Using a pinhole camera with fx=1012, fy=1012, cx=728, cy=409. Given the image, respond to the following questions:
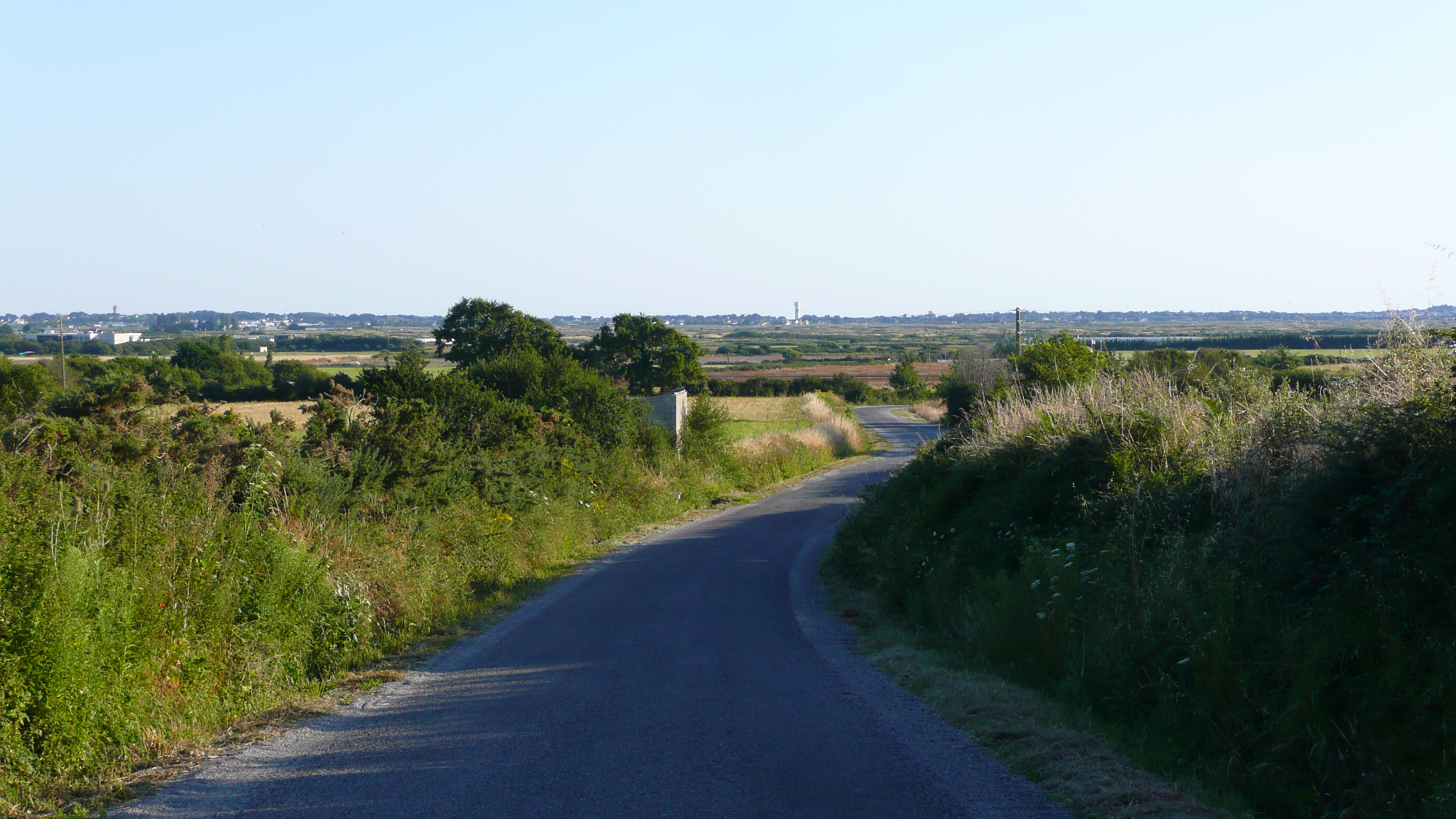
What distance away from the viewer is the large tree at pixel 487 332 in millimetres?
54031

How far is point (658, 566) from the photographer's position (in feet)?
61.4

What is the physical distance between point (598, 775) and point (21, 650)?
3.63 m

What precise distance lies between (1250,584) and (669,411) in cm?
3217

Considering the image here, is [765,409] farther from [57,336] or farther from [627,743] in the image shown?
[57,336]

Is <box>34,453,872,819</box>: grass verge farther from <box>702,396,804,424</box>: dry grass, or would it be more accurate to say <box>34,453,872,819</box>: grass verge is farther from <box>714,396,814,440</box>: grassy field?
<box>702,396,804,424</box>: dry grass

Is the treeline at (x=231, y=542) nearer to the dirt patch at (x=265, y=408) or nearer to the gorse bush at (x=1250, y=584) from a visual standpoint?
the gorse bush at (x=1250, y=584)

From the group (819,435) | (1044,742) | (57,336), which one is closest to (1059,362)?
(1044,742)

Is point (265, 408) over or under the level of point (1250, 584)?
under

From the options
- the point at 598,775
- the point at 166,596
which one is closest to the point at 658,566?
the point at 166,596

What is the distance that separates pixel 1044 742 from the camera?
22.3 feet

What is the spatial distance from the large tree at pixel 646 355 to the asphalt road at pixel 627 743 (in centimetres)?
4592

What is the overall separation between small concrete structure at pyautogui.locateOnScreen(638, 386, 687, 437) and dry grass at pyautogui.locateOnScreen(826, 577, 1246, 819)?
27.9 metres

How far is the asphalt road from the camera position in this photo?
575cm

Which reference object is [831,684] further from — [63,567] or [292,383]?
[292,383]
